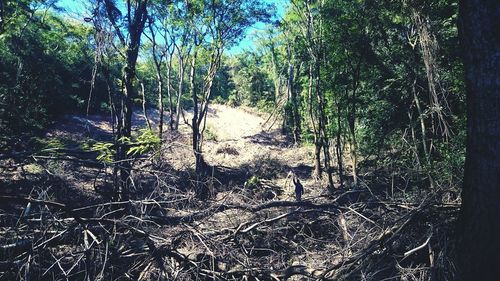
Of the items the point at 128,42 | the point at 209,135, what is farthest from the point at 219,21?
the point at 209,135

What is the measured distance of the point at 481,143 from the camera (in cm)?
295

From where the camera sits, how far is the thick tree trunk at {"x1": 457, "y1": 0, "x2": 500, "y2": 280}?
9.11ft

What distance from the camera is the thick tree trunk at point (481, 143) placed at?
2.78 metres

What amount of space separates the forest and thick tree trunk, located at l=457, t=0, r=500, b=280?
1 cm

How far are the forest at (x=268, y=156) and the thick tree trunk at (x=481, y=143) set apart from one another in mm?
11

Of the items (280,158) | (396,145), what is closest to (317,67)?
(396,145)

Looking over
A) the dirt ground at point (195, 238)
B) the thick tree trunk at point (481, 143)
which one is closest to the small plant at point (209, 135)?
the dirt ground at point (195, 238)

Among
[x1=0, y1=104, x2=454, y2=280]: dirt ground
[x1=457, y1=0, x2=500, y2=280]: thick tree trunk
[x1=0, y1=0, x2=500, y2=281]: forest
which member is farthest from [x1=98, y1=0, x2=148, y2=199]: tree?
[x1=457, y1=0, x2=500, y2=280]: thick tree trunk

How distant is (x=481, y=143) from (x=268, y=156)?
13200 mm

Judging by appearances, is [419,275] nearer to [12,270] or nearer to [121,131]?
[12,270]

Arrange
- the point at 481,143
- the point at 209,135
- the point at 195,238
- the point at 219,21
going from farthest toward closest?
the point at 209,135 → the point at 219,21 → the point at 195,238 → the point at 481,143

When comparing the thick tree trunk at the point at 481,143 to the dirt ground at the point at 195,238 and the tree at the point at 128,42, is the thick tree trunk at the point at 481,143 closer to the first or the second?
the dirt ground at the point at 195,238

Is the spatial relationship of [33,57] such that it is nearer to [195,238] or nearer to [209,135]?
[209,135]

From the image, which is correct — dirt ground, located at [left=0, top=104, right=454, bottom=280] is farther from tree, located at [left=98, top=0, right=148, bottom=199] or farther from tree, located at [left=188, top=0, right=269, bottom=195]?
tree, located at [left=188, top=0, right=269, bottom=195]
